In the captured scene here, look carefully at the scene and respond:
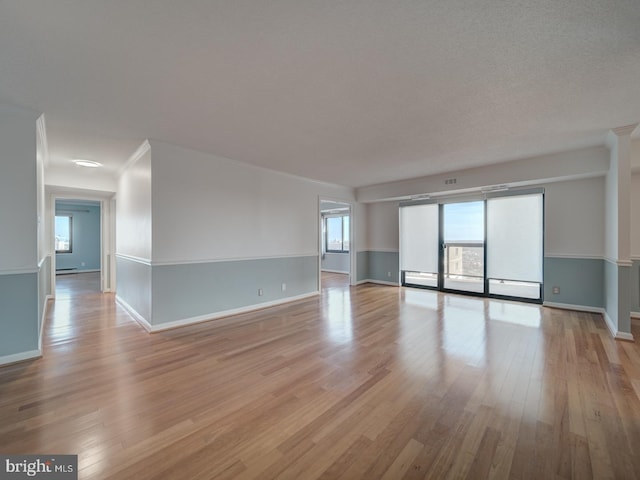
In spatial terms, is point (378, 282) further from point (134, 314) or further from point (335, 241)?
point (134, 314)

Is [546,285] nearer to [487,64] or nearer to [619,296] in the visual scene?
[619,296]

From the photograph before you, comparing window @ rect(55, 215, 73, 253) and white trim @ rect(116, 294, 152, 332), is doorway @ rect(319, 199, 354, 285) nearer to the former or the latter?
white trim @ rect(116, 294, 152, 332)

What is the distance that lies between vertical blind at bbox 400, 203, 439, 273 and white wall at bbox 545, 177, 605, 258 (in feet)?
6.66

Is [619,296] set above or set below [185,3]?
below

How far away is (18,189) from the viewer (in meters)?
2.75

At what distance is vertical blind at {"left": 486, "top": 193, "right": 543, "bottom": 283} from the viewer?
16.1 ft

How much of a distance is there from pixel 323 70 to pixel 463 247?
5.14 metres

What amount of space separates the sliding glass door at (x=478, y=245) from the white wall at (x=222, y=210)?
2734mm

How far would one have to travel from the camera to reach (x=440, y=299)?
17.6 ft

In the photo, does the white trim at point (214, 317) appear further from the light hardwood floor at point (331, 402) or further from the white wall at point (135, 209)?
the white wall at point (135, 209)

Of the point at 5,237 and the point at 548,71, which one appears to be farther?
the point at 5,237

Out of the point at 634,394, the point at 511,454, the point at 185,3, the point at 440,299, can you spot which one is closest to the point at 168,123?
the point at 185,3

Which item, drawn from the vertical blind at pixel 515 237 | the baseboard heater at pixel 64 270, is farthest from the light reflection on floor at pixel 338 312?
the baseboard heater at pixel 64 270

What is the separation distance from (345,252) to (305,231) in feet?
13.6
